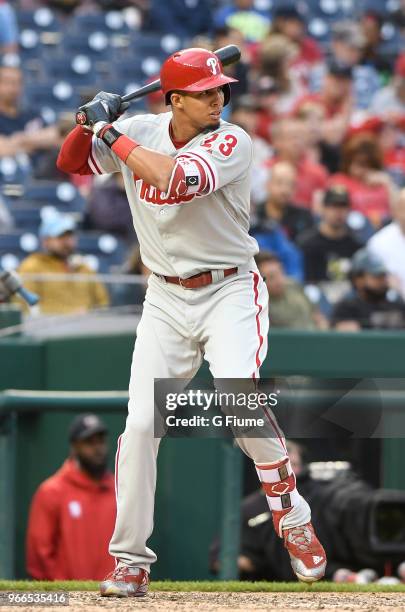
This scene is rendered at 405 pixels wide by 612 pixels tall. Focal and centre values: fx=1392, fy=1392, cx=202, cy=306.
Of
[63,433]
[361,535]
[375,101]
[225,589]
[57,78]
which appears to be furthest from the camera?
[375,101]

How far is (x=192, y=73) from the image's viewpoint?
4.68m

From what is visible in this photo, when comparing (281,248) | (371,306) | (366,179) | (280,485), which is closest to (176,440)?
(371,306)

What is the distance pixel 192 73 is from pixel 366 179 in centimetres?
589

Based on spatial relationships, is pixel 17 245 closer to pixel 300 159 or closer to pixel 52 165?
pixel 52 165

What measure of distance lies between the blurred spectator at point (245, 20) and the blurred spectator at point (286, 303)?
5.67 meters

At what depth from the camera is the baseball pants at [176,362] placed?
4.68 m

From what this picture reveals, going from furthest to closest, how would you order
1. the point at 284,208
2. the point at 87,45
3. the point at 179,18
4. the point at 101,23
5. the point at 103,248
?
the point at 179,18
the point at 101,23
the point at 87,45
the point at 284,208
the point at 103,248

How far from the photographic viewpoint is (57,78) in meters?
12.1

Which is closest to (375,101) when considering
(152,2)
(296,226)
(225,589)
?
(152,2)

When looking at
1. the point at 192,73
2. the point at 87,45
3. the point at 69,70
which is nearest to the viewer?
the point at 192,73

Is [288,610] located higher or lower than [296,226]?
lower

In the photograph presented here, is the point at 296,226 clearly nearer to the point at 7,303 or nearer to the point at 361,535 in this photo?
the point at 7,303

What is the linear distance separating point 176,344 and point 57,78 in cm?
775

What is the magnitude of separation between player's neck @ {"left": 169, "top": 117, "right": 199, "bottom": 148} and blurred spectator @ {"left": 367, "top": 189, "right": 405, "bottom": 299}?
381 cm
